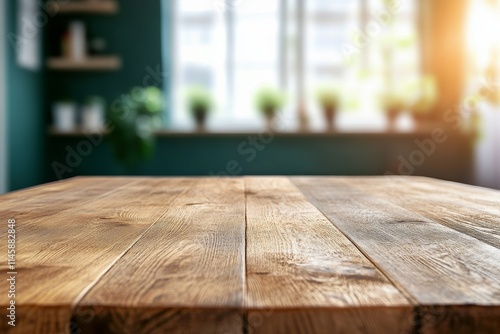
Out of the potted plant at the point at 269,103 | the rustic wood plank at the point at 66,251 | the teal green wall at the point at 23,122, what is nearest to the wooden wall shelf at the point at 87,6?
the teal green wall at the point at 23,122

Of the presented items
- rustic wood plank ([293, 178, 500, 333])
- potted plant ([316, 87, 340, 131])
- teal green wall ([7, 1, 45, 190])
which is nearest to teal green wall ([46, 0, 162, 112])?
teal green wall ([7, 1, 45, 190])

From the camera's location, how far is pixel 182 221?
0.99m

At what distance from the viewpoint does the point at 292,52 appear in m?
4.89

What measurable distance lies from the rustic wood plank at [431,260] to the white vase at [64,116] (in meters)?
3.71

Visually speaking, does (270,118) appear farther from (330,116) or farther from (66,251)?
(66,251)

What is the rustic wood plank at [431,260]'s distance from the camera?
→ 50 cm

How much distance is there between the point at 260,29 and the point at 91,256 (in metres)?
4.39

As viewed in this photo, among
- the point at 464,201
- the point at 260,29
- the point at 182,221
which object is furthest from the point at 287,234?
the point at 260,29

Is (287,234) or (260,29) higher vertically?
(260,29)

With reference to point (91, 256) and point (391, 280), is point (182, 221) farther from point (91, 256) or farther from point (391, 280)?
point (391, 280)

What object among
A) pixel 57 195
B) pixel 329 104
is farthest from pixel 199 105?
pixel 57 195

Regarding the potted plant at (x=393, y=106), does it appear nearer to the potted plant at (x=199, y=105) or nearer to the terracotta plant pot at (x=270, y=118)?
the terracotta plant pot at (x=270, y=118)

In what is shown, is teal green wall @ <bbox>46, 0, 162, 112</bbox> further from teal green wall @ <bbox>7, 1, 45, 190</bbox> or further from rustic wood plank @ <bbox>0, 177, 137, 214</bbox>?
rustic wood plank @ <bbox>0, 177, 137, 214</bbox>

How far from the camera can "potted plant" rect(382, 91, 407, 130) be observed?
188 inches
